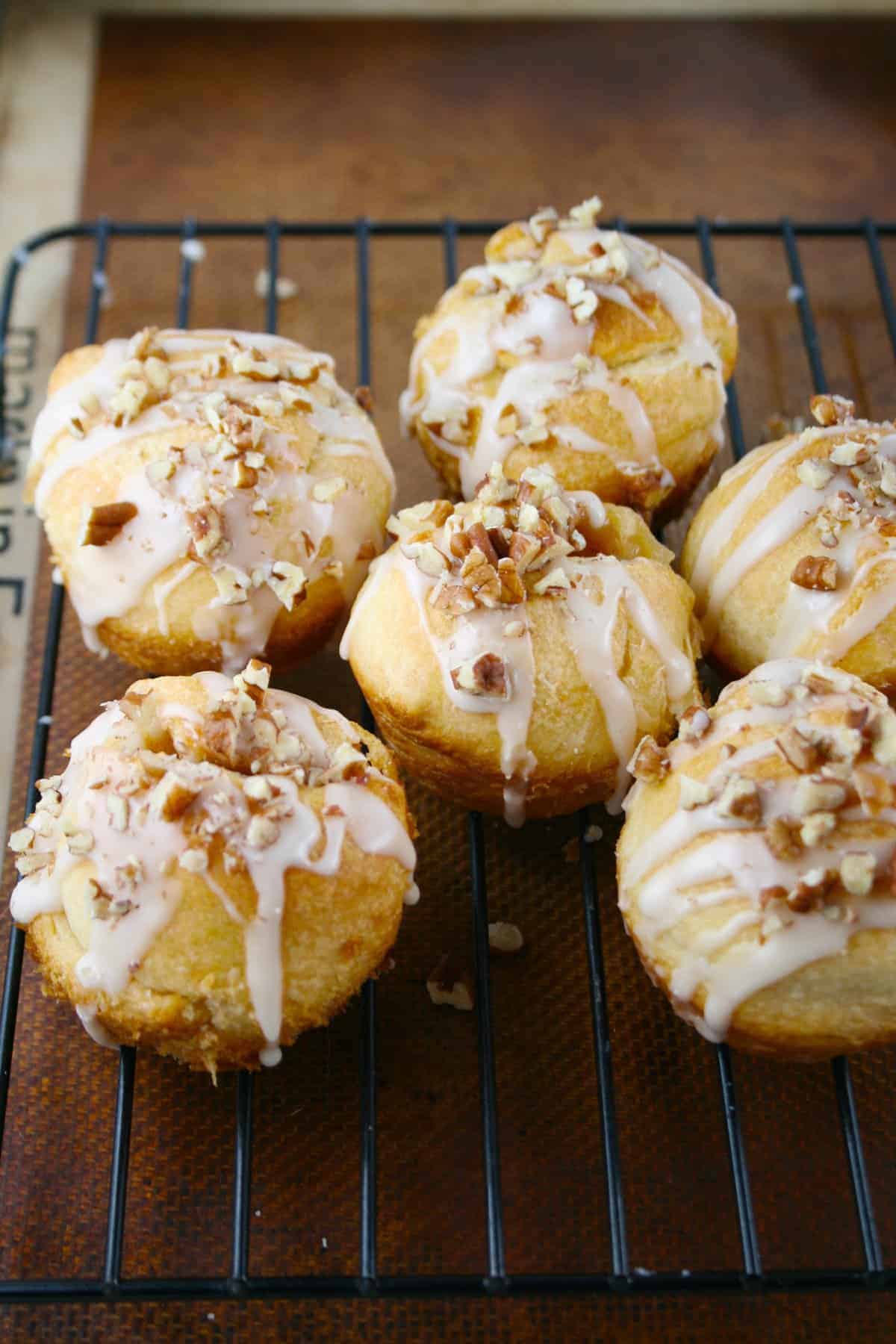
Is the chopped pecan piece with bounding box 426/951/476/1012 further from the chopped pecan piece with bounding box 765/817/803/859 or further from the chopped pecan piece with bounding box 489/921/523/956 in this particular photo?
the chopped pecan piece with bounding box 765/817/803/859

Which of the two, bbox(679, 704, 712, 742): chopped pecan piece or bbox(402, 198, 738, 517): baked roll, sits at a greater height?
bbox(402, 198, 738, 517): baked roll

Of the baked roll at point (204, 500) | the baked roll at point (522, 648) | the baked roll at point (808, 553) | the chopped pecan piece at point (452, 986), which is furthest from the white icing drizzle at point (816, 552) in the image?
the chopped pecan piece at point (452, 986)

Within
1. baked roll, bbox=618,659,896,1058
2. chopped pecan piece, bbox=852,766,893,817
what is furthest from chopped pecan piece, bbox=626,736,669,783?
chopped pecan piece, bbox=852,766,893,817

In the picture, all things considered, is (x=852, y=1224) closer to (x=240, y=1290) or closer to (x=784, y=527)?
(x=240, y=1290)

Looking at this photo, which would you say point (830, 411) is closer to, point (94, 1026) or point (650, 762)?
point (650, 762)

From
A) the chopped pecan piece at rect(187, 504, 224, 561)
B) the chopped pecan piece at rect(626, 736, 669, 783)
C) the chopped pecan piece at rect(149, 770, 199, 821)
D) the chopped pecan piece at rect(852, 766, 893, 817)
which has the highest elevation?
the chopped pecan piece at rect(187, 504, 224, 561)

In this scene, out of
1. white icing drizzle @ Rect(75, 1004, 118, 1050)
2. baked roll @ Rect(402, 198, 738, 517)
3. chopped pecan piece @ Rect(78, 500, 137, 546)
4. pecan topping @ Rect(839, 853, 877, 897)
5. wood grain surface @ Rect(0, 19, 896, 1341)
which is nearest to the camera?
pecan topping @ Rect(839, 853, 877, 897)

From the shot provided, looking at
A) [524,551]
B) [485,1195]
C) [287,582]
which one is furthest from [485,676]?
[485,1195]
